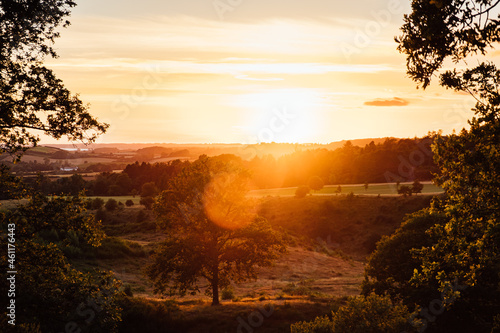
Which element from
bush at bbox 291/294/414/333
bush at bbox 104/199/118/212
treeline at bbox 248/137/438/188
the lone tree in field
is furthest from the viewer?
treeline at bbox 248/137/438/188

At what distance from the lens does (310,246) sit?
249 feet

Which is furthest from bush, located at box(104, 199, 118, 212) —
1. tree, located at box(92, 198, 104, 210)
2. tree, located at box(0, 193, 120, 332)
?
tree, located at box(0, 193, 120, 332)

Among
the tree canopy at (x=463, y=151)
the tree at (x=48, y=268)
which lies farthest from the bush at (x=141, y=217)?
the tree canopy at (x=463, y=151)

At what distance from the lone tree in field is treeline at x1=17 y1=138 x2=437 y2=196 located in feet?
251

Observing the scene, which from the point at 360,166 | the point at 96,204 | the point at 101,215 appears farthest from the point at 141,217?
the point at 360,166

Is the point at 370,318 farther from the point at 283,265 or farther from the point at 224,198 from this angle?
the point at 283,265

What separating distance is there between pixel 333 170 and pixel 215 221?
108690 millimetres

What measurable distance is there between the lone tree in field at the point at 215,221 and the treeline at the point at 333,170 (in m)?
76.6

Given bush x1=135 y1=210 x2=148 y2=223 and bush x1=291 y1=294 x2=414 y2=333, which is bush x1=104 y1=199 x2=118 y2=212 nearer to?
bush x1=135 y1=210 x2=148 y2=223

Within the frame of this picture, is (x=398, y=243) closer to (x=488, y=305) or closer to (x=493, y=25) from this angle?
(x=488, y=305)

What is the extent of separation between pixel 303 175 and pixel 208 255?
11298cm

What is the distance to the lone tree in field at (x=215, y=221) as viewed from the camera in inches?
1325

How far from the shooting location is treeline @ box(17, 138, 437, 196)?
400 feet

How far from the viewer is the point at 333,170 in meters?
138
